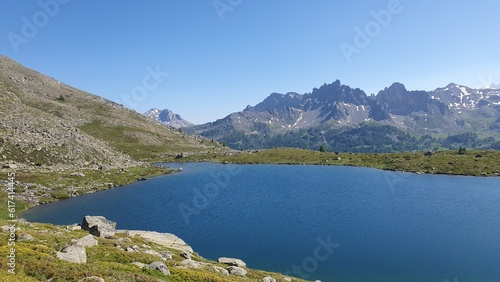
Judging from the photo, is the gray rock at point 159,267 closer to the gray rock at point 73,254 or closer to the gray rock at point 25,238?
the gray rock at point 73,254

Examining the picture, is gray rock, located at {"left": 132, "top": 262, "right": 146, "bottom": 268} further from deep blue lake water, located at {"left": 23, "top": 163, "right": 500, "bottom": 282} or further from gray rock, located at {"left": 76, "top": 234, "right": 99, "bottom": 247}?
deep blue lake water, located at {"left": 23, "top": 163, "right": 500, "bottom": 282}

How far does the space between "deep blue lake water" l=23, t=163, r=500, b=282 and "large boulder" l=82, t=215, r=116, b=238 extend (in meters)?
16.3

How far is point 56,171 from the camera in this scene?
10569cm

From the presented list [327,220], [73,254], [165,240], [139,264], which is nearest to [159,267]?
[139,264]

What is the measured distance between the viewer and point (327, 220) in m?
72.5

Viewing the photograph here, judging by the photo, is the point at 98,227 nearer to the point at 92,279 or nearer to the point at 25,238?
the point at 25,238

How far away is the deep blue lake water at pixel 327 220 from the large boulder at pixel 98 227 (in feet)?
53.5

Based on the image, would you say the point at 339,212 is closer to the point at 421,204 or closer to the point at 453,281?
the point at 421,204

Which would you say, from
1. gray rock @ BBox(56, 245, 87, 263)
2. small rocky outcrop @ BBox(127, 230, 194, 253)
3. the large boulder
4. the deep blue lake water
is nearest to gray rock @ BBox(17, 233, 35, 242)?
gray rock @ BBox(56, 245, 87, 263)

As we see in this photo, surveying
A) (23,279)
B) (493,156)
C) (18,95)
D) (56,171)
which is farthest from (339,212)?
(18,95)

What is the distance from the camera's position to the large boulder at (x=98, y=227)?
4286 cm

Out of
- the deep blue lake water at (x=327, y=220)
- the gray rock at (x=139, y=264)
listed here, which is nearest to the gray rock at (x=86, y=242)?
the gray rock at (x=139, y=264)

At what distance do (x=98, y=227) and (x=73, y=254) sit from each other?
18622 millimetres

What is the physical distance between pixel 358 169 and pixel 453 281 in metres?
124
